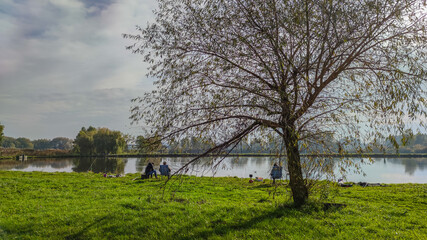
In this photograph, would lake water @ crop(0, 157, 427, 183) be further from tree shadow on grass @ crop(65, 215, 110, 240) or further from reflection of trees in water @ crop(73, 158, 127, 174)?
tree shadow on grass @ crop(65, 215, 110, 240)

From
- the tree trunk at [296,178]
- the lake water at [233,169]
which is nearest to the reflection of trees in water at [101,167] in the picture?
the lake water at [233,169]

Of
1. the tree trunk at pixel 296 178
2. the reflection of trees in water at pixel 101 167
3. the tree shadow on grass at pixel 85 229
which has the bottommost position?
the reflection of trees in water at pixel 101 167

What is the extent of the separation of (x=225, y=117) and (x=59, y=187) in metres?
13.0

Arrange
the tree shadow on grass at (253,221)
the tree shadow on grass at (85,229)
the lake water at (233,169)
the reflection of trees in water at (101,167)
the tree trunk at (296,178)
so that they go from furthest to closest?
the reflection of trees in water at (101,167)
the tree trunk at (296,178)
the lake water at (233,169)
the tree shadow on grass at (253,221)
the tree shadow on grass at (85,229)

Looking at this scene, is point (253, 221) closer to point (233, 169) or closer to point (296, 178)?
point (296, 178)

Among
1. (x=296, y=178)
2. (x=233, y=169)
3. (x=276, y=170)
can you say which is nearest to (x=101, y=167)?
(x=233, y=169)

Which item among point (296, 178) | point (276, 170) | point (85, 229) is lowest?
point (85, 229)

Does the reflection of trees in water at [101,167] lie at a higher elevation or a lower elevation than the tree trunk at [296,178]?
lower

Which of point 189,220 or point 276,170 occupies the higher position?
point 276,170

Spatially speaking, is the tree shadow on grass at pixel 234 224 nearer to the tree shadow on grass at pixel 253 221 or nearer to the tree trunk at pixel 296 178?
the tree shadow on grass at pixel 253 221

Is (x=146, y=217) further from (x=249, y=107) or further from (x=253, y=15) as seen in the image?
(x=253, y=15)

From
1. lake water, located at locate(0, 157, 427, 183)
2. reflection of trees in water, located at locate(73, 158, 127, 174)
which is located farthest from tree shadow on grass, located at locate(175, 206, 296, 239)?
reflection of trees in water, located at locate(73, 158, 127, 174)

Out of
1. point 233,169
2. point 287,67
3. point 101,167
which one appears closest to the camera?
point 287,67

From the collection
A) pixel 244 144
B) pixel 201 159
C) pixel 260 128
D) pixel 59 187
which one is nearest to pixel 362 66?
pixel 260 128
